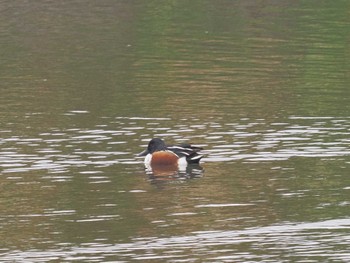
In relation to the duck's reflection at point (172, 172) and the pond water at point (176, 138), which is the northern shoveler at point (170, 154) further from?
the pond water at point (176, 138)

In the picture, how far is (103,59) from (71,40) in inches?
175

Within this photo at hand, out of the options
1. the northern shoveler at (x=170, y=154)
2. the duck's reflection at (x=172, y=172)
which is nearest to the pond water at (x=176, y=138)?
the duck's reflection at (x=172, y=172)

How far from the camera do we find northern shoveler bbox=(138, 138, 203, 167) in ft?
82.1

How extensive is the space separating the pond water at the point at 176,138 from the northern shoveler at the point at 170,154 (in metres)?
0.22

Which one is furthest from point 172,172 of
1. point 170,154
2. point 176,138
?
point 176,138

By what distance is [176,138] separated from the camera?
89.2ft

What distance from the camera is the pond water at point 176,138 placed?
19578mm

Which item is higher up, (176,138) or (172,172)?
(176,138)

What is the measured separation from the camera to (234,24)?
155ft

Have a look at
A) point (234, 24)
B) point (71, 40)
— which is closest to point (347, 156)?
point (71, 40)

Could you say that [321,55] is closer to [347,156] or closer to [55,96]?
[55,96]

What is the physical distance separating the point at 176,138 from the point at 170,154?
2.02 meters

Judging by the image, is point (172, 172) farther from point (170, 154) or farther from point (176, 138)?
point (176, 138)

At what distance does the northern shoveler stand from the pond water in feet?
0.71
